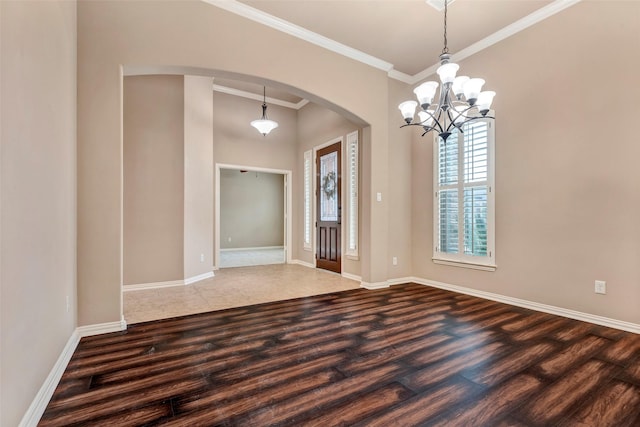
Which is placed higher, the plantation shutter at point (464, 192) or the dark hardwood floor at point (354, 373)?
the plantation shutter at point (464, 192)

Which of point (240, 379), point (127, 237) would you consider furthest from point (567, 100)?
point (127, 237)

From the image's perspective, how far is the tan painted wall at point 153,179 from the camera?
4449 mm

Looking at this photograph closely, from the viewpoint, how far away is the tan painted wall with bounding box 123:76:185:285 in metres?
4.45

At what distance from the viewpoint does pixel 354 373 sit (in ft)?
6.79

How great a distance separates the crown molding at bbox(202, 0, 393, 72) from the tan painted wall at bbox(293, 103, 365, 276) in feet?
3.77

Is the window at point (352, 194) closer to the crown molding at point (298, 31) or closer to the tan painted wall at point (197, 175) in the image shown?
the crown molding at point (298, 31)

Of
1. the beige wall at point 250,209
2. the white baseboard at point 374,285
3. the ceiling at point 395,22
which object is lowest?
the white baseboard at point 374,285

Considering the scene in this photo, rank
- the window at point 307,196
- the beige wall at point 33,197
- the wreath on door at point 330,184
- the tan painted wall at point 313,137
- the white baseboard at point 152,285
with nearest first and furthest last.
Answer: the beige wall at point 33,197 < the white baseboard at point 152,285 < the tan painted wall at point 313,137 < the wreath on door at point 330,184 < the window at point 307,196

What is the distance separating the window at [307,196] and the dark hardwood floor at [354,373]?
353 centimetres

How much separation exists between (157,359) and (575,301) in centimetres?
413

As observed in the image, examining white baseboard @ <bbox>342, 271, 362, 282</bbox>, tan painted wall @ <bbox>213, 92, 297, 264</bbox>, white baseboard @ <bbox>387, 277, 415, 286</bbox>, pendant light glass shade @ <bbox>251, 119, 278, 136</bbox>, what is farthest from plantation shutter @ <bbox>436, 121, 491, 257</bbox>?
tan painted wall @ <bbox>213, 92, 297, 264</bbox>

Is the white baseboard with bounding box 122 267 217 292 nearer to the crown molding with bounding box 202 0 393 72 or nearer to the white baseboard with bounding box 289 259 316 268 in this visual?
the white baseboard with bounding box 289 259 316 268

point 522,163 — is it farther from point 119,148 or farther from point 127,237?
point 127,237

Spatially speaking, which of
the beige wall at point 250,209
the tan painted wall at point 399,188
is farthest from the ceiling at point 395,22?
the beige wall at point 250,209
